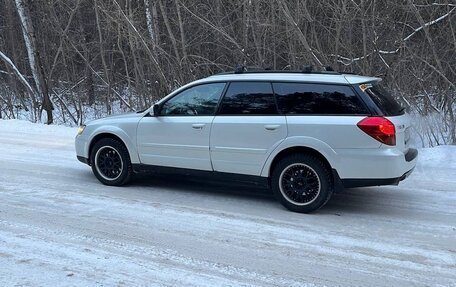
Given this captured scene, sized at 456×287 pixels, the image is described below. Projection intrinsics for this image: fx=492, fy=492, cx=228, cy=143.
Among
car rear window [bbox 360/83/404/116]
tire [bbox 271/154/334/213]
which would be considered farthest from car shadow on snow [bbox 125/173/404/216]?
car rear window [bbox 360/83/404/116]

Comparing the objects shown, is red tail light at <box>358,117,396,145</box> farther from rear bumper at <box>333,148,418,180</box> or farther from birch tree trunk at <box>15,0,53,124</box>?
birch tree trunk at <box>15,0,53,124</box>

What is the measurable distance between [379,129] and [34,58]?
14509 millimetres

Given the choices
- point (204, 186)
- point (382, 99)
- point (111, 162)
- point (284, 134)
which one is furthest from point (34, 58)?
point (382, 99)

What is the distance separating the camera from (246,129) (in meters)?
5.95

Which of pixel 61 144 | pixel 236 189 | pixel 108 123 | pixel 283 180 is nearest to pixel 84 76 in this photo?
pixel 61 144

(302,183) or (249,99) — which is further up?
(249,99)

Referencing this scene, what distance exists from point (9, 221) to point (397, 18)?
367 inches

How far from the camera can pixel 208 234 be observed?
5.06 m

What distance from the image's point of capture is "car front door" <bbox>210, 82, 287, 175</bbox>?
5840mm

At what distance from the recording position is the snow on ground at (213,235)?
4.09 m

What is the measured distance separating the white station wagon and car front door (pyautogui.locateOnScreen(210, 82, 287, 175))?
12 mm

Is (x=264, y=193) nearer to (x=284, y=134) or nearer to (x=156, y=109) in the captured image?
(x=284, y=134)

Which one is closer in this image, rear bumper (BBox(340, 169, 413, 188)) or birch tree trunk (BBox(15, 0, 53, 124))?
rear bumper (BBox(340, 169, 413, 188))

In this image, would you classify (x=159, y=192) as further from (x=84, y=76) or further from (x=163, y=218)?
(x=84, y=76)
